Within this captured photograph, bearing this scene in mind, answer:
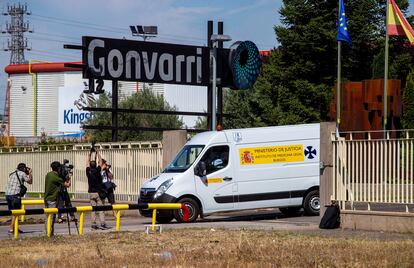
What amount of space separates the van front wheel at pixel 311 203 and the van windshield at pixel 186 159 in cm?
330

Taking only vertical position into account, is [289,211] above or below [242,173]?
below

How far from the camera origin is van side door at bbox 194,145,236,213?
24172 millimetres

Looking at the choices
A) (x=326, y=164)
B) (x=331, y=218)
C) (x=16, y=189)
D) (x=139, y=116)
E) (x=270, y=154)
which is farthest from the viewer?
(x=139, y=116)

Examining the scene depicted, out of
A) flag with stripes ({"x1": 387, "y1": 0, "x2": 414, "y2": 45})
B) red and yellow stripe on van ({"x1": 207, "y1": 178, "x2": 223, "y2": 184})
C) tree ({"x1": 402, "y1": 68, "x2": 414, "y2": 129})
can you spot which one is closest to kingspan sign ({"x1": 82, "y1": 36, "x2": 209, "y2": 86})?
flag with stripes ({"x1": 387, "y1": 0, "x2": 414, "y2": 45})

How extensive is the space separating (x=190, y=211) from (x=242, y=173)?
175 cm

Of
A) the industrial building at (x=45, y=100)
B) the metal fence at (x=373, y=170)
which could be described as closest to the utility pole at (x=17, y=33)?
the industrial building at (x=45, y=100)

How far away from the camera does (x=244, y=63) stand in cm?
3572

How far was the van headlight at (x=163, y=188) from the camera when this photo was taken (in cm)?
2397

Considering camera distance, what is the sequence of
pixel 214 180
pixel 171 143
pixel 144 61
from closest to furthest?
pixel 214 180
pixel 171 143
pixel 144 61

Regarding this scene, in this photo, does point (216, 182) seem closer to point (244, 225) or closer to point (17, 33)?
point (244, 225)

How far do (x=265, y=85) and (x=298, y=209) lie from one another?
122 feet

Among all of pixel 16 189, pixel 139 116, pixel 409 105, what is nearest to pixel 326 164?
pixel 16 189

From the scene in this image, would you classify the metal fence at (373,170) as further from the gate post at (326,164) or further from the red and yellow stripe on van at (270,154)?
the red and yellow stripe on van at (270,154)

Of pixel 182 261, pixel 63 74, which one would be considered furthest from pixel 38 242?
pixel 63 74
